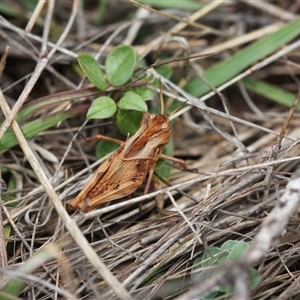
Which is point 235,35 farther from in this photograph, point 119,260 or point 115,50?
point 119,260

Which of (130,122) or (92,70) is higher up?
(92,70)

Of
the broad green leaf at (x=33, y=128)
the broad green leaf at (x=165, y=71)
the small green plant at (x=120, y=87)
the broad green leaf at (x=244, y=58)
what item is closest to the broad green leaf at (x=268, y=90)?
A: the broad green leaf at (x=244, y=58)

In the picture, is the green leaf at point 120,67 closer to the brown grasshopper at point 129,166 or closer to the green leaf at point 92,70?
the green leaf at point 92,70

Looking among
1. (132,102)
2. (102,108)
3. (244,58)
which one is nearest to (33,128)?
(102,108)

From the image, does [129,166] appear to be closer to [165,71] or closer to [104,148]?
[104,148]

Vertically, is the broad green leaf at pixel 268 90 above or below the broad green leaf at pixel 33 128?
below

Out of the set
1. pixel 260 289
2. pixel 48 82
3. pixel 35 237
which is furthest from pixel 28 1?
pixel 260 289
